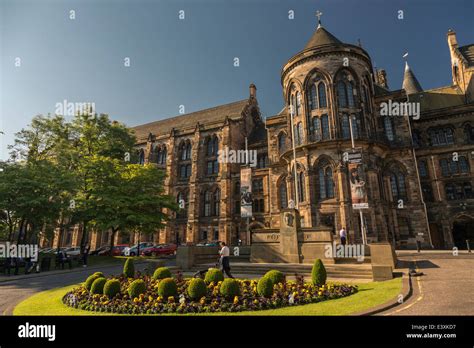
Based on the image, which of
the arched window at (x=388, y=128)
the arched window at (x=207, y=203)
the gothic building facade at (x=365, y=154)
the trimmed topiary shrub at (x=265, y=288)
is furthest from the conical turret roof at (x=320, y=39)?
the trimmed topiary shrub at (x=265, y=288)

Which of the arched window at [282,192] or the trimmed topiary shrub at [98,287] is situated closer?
the trimmed topiary shrub at [98,287]

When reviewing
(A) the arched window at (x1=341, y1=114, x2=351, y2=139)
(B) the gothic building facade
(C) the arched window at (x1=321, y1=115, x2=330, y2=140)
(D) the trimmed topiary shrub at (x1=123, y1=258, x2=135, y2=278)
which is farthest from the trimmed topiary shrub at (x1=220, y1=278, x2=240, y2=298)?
(A) the arched window at (x1=341, y1=114, x2=351, y2=139)

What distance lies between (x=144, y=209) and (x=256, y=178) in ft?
62.3

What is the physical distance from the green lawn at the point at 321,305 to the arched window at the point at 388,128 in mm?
28447

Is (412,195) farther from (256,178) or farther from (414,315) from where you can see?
(414,315)

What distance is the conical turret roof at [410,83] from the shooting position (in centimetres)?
4725

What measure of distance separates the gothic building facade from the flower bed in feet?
49.0

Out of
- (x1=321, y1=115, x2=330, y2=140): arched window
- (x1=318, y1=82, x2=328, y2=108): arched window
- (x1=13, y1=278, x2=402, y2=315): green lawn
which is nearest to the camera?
(x1=13, y1=278, x2=402, y2=315): green lawn

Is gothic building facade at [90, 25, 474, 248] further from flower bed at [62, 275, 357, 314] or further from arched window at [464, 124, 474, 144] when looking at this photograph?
flower bed at [62, 275, 357, 314]

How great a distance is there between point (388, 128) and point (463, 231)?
47.8 feet

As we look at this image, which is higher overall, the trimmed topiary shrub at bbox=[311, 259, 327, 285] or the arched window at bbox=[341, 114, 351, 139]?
the arched window at bbox=[341, 114, 351, 139]

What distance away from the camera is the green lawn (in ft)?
24.2

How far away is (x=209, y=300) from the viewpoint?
8602 mm

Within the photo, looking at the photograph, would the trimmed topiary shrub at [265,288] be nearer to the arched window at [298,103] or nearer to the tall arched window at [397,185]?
the arched window at [298,103]
